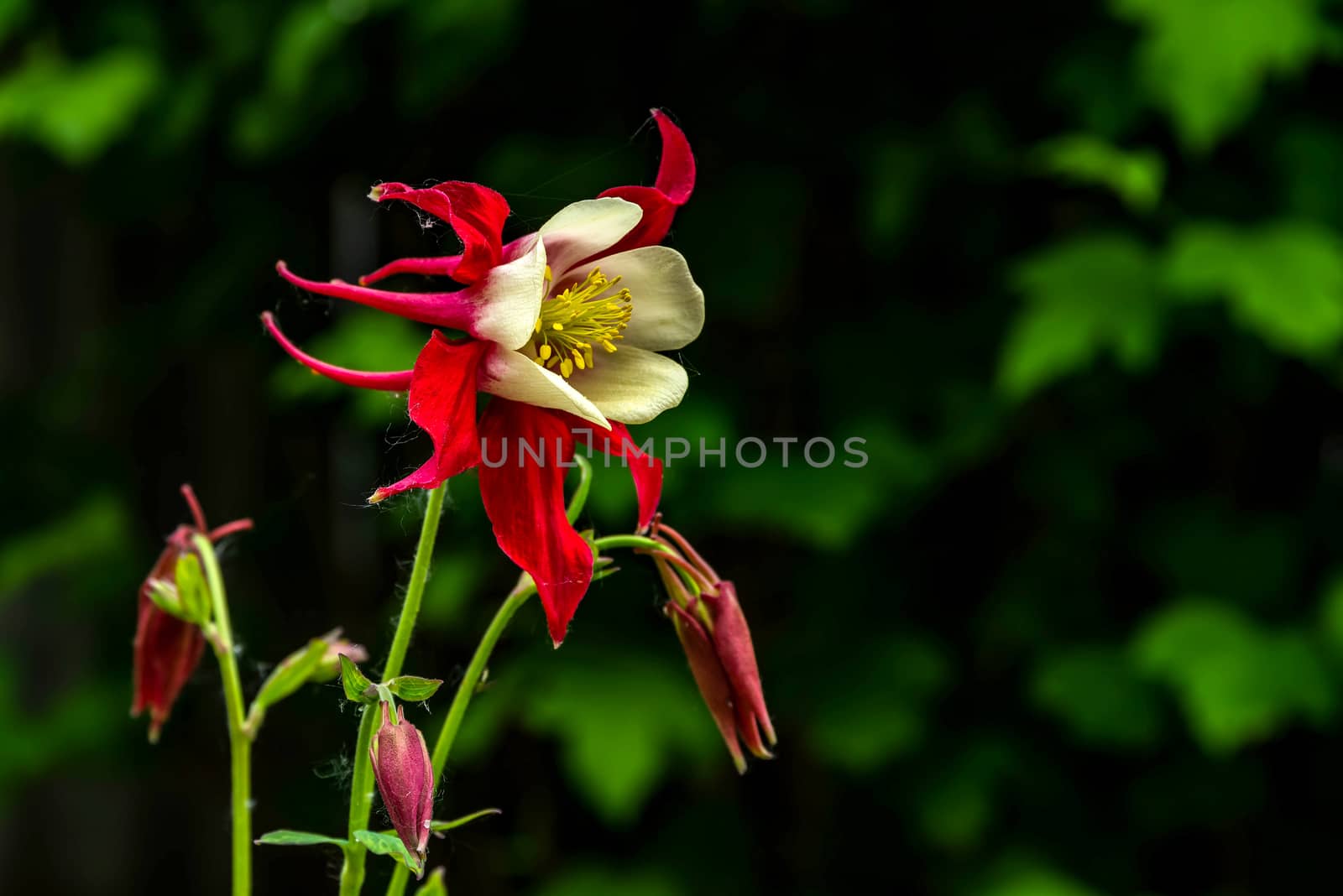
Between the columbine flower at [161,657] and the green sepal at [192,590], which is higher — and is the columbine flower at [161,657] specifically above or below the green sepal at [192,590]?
below

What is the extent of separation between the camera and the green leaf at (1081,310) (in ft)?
4.43

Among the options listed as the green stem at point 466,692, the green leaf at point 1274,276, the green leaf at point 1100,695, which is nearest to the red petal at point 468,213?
the green stem at point 466,692

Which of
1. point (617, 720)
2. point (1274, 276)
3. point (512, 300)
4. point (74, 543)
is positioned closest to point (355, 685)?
point (512, 300)

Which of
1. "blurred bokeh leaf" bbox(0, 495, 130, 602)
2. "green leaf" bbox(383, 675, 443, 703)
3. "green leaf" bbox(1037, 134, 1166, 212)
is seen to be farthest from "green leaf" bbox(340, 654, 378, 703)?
"blurred bokeh leaf" bbox(0, 495, 130, 602)

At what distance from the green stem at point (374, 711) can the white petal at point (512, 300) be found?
50 millimetres

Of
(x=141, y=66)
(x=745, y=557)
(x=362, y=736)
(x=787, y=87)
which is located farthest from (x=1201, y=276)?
(x=141, y=66)

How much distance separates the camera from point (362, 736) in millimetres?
407

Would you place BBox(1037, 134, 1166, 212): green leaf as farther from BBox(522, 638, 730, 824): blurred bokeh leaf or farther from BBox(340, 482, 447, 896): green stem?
BBox(340, 482, 447, 896): green stem

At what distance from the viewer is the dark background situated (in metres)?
1.43

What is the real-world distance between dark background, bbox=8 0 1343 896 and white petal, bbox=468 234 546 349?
98cm

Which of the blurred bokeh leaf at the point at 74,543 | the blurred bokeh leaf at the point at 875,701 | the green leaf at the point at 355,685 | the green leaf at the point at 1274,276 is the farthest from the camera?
the blurred bokeh leaf at the point at 74,543

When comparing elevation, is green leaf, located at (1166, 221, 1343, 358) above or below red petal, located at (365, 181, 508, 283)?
below

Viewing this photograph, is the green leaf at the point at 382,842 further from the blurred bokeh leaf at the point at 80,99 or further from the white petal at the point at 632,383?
the blurred bokeh leaf at the point at 80,99

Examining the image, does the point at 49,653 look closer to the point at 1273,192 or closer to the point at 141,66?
the point at 141,66
